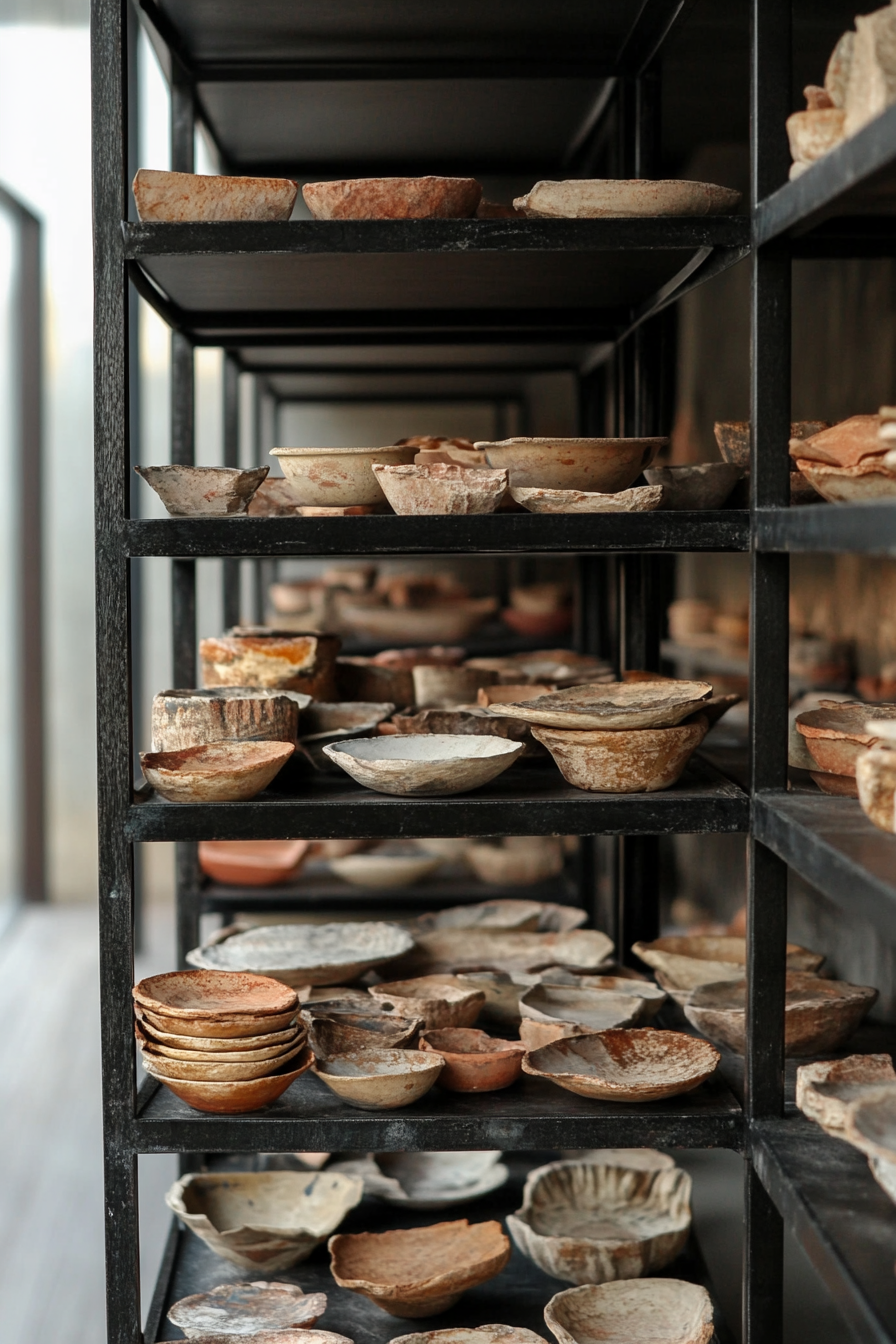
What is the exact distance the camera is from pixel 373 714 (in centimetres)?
243

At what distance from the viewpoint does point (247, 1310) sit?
2070mm

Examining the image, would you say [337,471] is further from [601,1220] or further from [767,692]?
[601,1220]

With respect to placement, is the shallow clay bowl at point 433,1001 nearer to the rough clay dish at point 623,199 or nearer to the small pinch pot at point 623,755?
the small pinch pot at point 623,755

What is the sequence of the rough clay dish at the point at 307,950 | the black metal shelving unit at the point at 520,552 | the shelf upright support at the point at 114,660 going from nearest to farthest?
the black metal shelving unit at the point at 520,552 < the shelf upright support at the point at 114,660 < the rough clay dish at the point at 307,950

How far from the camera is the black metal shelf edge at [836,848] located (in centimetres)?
136

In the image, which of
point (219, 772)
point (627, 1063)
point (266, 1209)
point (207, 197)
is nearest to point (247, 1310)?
point (266, 1209)

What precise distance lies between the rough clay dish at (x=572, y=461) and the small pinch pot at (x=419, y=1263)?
1.19 meters

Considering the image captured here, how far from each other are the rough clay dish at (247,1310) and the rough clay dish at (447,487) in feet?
3.95

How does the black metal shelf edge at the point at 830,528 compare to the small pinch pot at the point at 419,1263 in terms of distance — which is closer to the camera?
the black metal shelf edge at the point at 830,528

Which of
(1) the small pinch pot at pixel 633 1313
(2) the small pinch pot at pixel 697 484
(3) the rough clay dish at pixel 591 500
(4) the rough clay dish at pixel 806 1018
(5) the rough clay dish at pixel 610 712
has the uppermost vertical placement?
(2) the small pinch pot at pixel 697 484

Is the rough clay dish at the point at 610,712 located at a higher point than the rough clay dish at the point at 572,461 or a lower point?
lower

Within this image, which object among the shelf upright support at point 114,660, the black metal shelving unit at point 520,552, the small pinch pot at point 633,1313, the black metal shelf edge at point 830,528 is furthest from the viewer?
the small pinch pot at point 633,1313

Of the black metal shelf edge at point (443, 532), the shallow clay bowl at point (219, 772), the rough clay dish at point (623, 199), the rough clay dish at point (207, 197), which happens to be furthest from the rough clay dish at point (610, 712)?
the rough clay dish at point (207, 197)

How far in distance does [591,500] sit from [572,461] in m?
0.12
